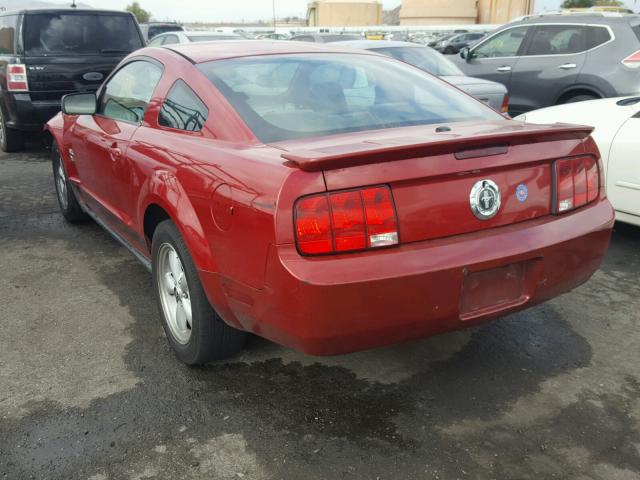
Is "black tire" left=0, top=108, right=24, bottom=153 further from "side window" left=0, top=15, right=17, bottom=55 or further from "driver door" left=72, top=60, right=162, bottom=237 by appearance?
"driver door" left=72, top=60, right=162, bottom=237

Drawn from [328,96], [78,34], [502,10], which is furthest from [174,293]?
[502,10]

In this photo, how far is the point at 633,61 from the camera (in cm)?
784

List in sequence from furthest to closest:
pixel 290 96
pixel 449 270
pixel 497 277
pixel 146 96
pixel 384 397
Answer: pixel 146 96, pixel 290 96, pixel 384 397, pixel 497 277, pixel 449 270

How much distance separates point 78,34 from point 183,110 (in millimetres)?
6109

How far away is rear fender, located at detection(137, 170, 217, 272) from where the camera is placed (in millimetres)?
2799

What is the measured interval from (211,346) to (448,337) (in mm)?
1236

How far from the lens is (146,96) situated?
147 inches

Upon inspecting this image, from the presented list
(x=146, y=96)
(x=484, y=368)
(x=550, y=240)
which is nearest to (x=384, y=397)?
(x=484, y=368)

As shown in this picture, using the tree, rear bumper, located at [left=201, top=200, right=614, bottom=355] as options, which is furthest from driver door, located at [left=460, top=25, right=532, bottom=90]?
the tree

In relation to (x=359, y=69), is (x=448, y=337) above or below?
below

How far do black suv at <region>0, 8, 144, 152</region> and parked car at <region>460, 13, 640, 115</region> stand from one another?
5.00 meters

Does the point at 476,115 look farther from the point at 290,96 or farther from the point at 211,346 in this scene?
the point at 211,346

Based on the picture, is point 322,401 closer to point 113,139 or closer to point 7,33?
point 113,139

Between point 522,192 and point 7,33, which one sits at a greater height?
point 7,33
